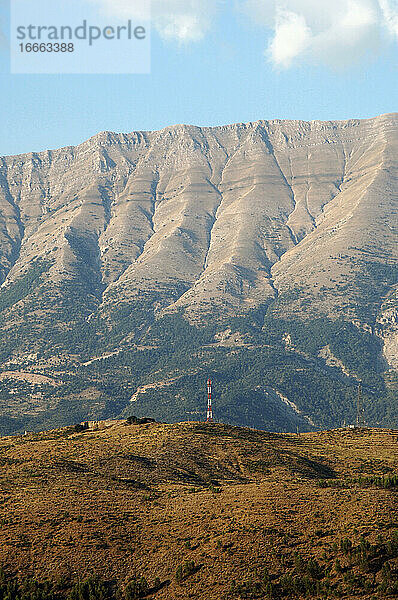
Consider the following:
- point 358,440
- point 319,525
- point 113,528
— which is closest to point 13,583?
point 113,528

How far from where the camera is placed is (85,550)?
48.7 meters

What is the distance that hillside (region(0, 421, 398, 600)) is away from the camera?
4384 centimetres

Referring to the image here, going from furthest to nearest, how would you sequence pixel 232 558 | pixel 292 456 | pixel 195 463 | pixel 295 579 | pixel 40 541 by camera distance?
pixel 292 456 < pixel 195 463 < pixel 40 541 < pixel 232 558 < pixel 295 579

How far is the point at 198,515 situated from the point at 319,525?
10.2 metres

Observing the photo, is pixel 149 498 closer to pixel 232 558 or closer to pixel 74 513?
pixel 74 513

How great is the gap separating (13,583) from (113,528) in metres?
9.37

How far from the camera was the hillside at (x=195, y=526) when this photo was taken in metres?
43.8

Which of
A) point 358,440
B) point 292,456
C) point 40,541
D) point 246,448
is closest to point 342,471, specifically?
point 292,456

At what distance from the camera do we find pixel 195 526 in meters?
52.0

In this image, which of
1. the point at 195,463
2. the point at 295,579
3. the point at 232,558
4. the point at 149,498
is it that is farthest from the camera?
the point at 195,463

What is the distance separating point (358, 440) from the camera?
103 meters

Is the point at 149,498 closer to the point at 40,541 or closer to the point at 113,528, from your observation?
the point at 113,528

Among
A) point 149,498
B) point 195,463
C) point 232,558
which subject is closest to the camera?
point 232,558

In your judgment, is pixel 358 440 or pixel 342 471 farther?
pixel 358 440
